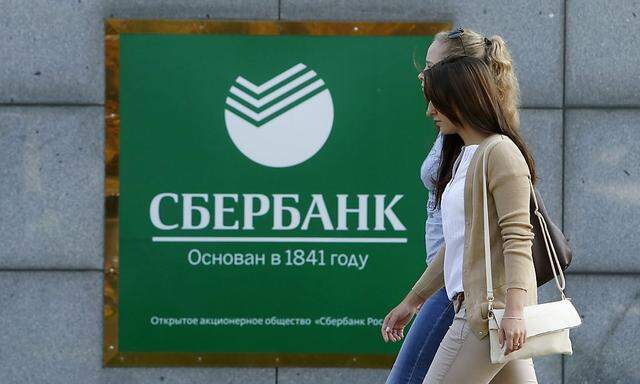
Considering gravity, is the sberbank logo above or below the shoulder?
above

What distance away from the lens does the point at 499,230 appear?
3.50 metres

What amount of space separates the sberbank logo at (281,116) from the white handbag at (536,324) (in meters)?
2.35

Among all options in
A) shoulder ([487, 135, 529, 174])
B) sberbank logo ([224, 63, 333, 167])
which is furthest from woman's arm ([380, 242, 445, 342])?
sberbank logo ([224, 63, 333, 167])

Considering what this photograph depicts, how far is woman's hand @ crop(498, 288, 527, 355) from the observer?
338cm

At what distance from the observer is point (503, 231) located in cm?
343

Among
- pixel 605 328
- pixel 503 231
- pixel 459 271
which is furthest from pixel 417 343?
pixel 605 328

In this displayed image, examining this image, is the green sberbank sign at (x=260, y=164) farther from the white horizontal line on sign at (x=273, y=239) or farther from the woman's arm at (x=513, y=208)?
the woman's arm at (x=513, y=208)

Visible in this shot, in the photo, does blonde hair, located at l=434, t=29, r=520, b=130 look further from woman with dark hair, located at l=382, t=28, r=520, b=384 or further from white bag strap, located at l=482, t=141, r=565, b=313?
white bag strap, located at l=482, t=141, r=565, b=313

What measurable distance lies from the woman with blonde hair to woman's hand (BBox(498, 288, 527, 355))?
0.24 m

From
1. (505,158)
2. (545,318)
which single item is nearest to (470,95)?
(505,158)

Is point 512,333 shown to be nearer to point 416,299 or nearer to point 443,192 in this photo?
point 443,192

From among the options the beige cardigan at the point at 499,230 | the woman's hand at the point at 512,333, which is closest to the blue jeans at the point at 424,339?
the beige cardigan at the point at 499,230

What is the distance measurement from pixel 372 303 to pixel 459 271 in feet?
7.26

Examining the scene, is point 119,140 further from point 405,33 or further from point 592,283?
point 592,283
